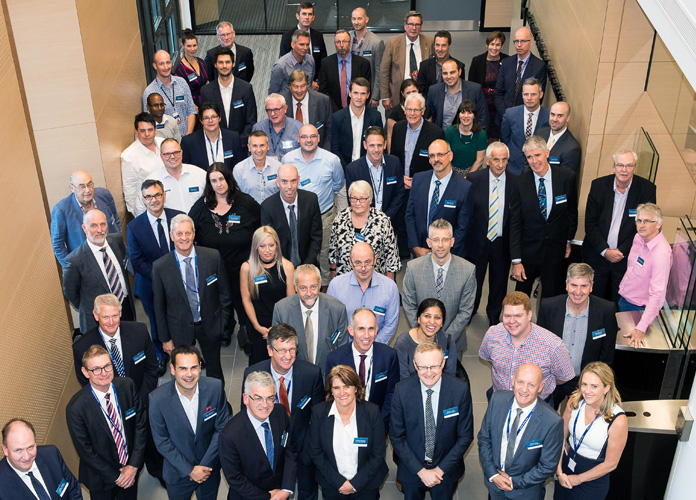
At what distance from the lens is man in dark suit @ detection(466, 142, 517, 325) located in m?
7.23

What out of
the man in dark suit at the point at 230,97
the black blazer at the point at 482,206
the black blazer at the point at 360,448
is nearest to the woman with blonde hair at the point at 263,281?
the black blazer at the point at 360,448

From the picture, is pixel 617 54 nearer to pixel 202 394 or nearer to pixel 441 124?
pixel 441 124

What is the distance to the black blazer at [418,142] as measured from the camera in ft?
26.7

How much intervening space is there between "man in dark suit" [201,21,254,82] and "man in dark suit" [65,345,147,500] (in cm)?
554

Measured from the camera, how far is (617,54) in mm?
8031

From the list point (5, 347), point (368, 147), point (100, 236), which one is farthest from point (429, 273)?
point (5, 347)

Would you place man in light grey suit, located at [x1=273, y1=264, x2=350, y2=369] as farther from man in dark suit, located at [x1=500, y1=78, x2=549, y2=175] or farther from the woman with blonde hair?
man in dark suit, located at [x1=500, y1=78, x2=549, y2=175]

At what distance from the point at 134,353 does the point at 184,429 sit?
2.77 ft

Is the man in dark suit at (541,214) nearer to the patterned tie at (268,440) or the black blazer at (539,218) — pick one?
the black blazer at (539,218)

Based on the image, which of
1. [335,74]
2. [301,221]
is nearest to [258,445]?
[301,221]

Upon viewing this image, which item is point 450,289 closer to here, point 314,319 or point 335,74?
point 314,319

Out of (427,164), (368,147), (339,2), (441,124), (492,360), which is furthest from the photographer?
(339,2)

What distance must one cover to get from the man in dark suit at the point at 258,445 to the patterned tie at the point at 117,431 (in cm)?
79

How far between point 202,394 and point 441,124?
16.2ft
